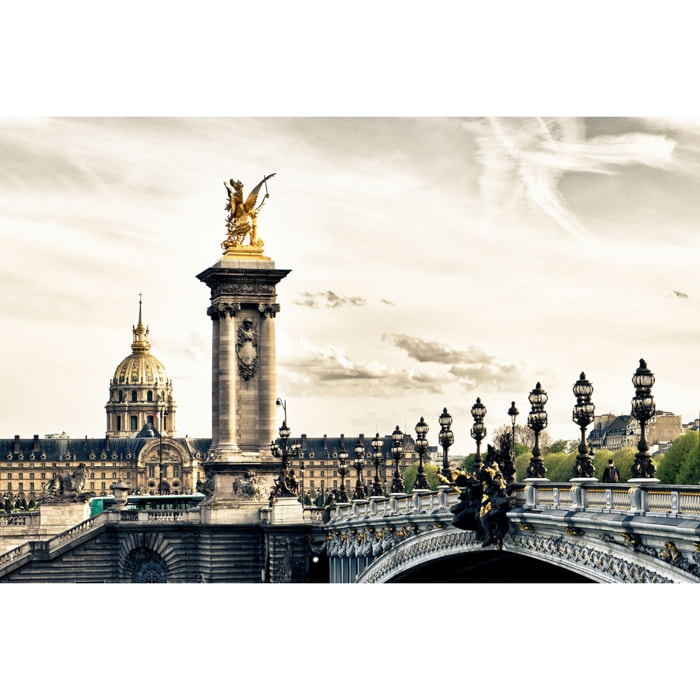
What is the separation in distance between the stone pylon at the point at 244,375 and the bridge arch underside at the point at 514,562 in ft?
66.2

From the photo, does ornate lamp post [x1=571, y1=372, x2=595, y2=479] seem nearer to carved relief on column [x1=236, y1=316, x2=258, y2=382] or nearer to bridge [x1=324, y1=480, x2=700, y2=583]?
bridge [x1=324, y1=480, x2=700, y2=583]

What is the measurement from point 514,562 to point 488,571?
9.82 ft

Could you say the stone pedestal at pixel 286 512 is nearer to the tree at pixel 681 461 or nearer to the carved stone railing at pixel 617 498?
the tree at pixel 681 461

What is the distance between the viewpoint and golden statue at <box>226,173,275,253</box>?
2975 inches

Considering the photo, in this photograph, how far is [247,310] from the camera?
7481 cm

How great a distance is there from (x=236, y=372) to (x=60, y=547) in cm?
1059

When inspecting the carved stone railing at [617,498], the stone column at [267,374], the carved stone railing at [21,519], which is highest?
the stone column at [267,374]

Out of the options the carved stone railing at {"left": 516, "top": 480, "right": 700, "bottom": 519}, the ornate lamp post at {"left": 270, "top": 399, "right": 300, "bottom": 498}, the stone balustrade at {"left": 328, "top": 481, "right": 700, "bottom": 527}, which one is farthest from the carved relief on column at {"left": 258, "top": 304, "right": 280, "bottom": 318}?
the carved stone railing at {"left": 516, "top": 480, "right": 700, "bottom": 519}

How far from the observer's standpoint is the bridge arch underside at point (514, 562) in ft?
97.5

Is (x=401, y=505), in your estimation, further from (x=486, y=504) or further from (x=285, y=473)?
(x=285, y=473)

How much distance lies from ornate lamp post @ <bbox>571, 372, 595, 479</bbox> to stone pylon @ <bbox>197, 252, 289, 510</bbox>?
40189 mm

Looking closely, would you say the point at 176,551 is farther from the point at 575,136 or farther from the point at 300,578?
the point at 575,136

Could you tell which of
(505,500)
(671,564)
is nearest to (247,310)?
(505,500)

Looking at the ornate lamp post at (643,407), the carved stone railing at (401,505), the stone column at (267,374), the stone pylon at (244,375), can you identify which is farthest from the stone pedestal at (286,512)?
the ornate lamp post at (643,407)
